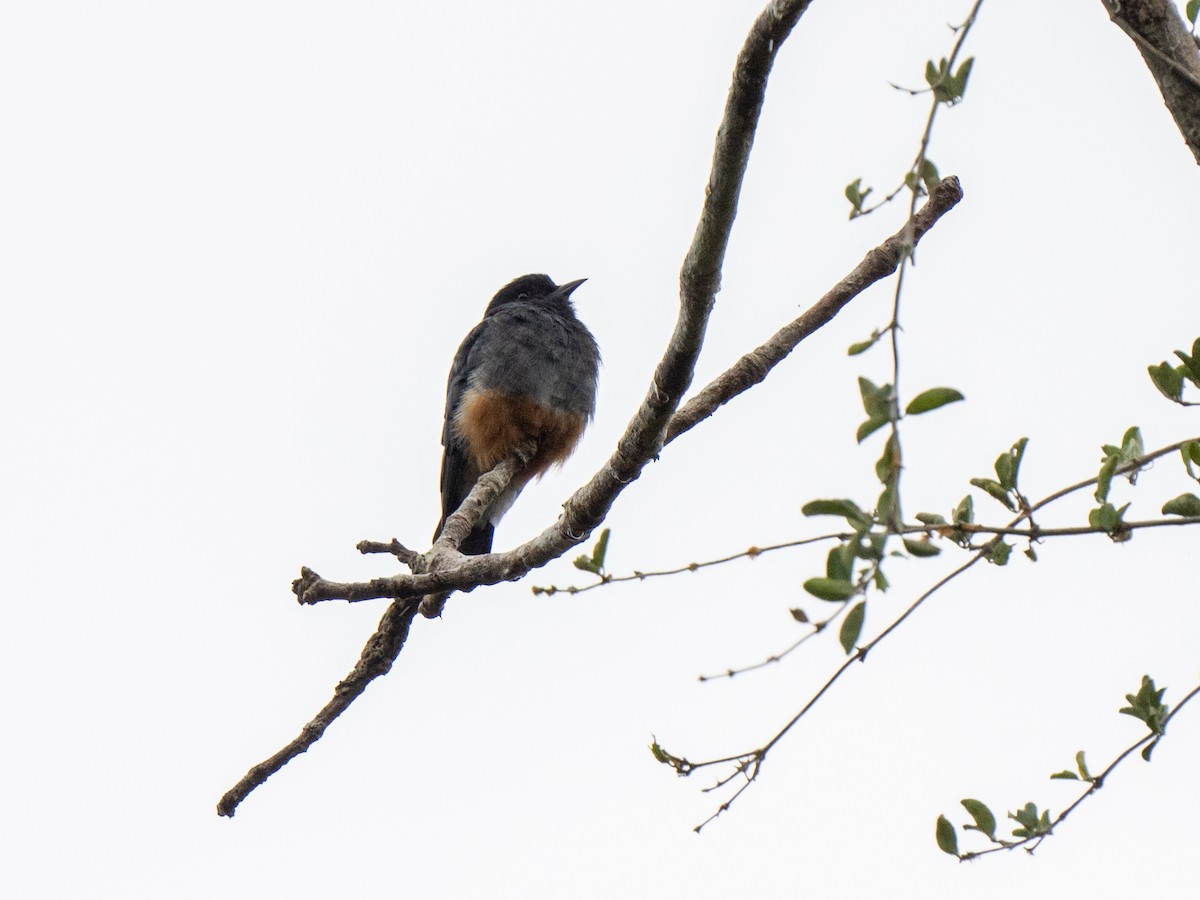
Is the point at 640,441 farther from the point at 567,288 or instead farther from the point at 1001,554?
the point at 567,288

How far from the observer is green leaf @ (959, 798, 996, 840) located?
2.52m

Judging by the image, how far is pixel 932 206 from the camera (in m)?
4.02

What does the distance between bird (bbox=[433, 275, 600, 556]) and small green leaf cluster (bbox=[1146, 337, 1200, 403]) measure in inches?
228

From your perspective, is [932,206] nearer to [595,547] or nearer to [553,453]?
[595,547]

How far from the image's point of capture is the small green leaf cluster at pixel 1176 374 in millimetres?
2465

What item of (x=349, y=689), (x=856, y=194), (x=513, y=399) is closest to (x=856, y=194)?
(x=856, y=194)

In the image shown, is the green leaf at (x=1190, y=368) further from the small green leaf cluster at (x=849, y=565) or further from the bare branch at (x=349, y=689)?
the bare branch at (x=349, y=689)

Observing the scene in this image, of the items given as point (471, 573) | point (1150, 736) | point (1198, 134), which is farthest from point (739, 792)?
point (471, 573)

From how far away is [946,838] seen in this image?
8.30 ft

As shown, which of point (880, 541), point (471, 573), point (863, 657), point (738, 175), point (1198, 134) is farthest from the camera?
point (471, 573)

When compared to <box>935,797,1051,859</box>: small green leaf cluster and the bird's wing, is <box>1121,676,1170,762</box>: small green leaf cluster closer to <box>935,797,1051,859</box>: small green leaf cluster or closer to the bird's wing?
<box>935,797,1051,859</box>: small green leaf cluster

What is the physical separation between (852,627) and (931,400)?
393mm

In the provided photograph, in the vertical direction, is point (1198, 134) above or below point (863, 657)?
above

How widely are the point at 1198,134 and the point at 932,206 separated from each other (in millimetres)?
1609
